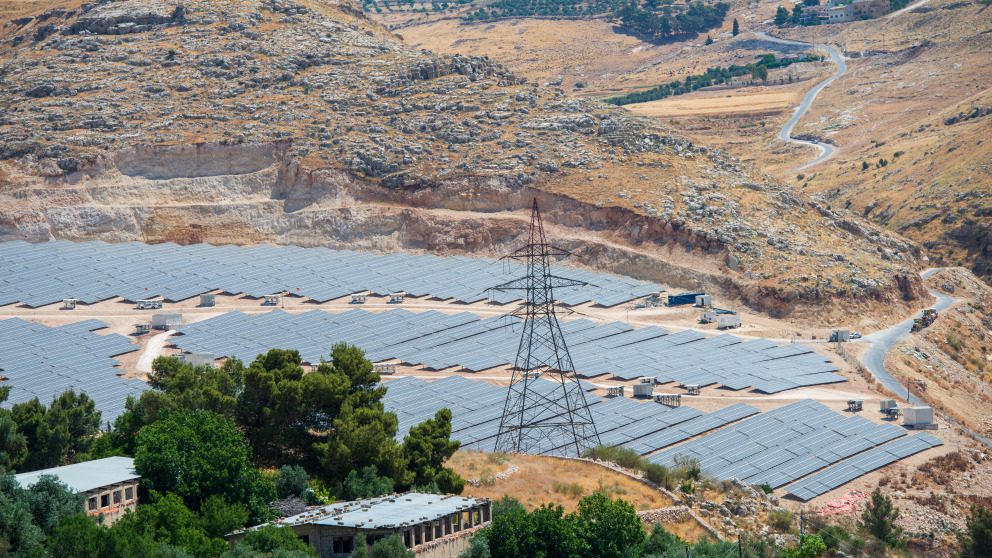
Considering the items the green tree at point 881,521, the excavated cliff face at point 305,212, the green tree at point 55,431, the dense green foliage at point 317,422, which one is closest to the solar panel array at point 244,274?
the excavated cliff face at point 305,212

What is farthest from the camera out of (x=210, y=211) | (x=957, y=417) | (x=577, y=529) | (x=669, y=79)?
(x=669, y=79)

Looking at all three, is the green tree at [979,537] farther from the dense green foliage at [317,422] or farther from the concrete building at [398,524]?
the concrete building at [398,524]

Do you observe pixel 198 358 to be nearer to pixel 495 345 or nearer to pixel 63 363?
pixel 63 363

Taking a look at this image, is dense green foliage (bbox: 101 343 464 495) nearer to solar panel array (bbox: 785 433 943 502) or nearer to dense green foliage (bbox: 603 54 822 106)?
solar panel array (bbox: 785 433 943 502)

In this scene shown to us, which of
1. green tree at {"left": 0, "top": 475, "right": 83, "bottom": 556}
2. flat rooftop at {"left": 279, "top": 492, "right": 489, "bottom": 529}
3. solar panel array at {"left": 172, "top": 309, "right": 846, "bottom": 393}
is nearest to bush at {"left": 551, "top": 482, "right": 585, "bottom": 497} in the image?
flat rooftop at {"left": 279, "top": 492, "right": 489, "bottom": 529}

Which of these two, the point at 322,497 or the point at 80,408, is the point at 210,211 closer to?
the point at 80,408

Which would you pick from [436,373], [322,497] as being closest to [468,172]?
[436,373]
